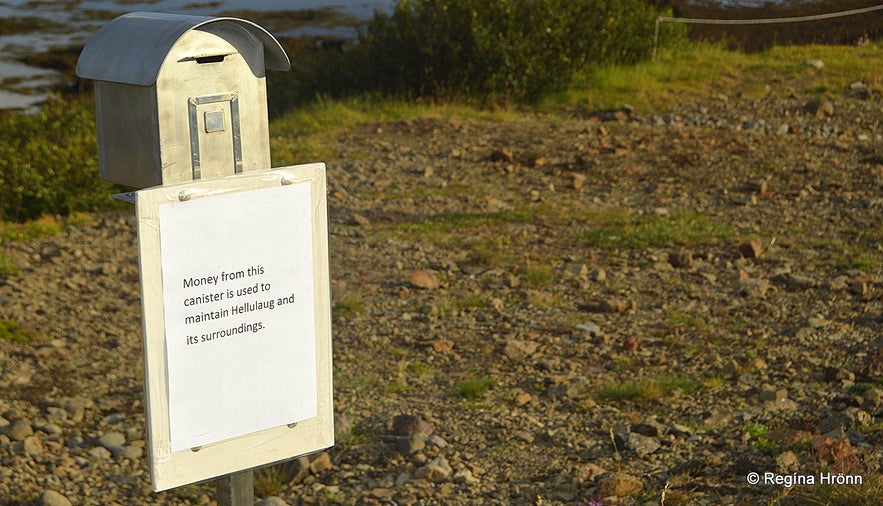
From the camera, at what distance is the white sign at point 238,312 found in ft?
7.38

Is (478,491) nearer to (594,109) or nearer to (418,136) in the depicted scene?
(418,136)

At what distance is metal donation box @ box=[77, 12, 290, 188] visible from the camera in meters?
2.30

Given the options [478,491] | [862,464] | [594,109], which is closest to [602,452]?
[478,491]

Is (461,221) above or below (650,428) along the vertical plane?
above

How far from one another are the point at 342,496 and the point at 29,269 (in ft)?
11.6

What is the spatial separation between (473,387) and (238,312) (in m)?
2.45

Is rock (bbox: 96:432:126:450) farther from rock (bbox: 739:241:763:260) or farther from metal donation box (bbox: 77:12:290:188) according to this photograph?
rock (bbox: 739:241:763:260)

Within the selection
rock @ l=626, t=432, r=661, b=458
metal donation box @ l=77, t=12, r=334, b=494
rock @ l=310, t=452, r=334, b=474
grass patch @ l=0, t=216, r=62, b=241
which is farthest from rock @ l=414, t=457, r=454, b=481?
grass patch @ l=0, t=216, r=62, b=241

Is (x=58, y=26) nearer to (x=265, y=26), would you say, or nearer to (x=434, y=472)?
(x=265, y=26)

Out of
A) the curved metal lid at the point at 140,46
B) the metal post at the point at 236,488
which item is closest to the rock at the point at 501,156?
the curved metal lid at the point at 140,46

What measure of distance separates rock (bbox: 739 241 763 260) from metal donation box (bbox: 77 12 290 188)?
183 inches

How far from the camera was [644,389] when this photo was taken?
4578mm

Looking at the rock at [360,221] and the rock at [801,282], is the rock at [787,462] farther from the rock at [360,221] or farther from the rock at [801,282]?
the rock at [360,221]

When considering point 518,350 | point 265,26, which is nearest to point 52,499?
point 518,350
